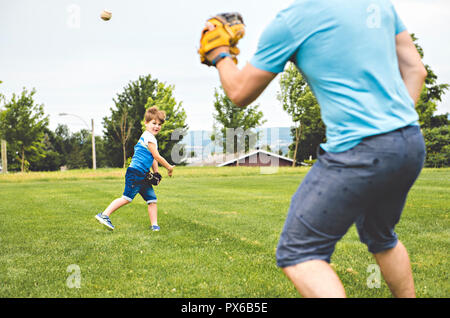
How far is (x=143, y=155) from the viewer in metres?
6.09

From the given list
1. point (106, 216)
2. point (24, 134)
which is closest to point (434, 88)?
point (24, 134)

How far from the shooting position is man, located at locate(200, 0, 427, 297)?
1.66m

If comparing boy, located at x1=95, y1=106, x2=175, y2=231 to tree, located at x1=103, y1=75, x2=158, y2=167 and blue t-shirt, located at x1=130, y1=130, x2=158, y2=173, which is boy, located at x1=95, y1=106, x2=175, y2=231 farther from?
tree, located at x1=103, y1=75, x2=158, y2=167

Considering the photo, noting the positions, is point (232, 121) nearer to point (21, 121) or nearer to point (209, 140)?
point (209, 140)

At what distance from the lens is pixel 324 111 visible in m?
1.81

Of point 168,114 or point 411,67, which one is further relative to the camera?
point 168,114

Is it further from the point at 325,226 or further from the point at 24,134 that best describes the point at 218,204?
the point at 24,134

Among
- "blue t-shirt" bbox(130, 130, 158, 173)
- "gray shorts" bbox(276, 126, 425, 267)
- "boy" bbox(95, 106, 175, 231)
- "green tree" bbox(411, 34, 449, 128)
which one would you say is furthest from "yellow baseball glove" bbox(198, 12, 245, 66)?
"green tree" bbox(411, 34, 449, 128)

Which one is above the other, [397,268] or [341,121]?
[341,121]

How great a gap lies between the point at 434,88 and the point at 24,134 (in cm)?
4406

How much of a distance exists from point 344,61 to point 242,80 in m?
0.46

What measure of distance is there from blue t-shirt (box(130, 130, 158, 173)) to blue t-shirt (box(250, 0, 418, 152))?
170 inches

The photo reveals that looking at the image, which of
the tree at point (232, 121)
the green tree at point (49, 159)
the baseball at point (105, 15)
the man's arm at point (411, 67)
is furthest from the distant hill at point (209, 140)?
the man's arm at point (411, 67)

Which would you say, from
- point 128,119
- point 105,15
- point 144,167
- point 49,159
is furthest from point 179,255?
point 49,159
